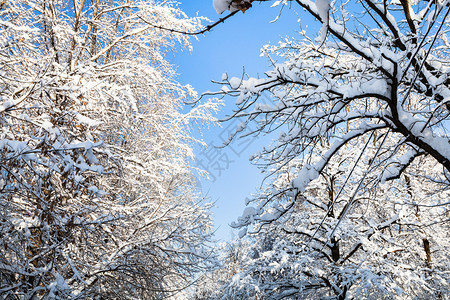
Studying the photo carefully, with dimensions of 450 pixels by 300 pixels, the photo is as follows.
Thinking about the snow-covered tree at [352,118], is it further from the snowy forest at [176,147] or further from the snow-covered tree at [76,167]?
the snow-covered tree at [76,167]

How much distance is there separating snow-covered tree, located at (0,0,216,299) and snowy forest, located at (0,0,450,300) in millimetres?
33

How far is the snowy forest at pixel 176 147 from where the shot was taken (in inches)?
105

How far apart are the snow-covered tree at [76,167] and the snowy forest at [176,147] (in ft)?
0.11

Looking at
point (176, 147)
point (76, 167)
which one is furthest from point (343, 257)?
point (76, 167)

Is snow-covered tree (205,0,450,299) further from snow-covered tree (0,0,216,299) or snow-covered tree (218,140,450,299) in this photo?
snow-covered tree (0,0,216,299)

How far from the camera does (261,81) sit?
2652 mm

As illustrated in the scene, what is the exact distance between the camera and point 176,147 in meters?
7.25

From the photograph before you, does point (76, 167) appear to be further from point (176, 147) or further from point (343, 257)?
point (343, 257)

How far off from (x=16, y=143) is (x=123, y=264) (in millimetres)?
2040

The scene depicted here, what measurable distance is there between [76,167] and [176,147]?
4.17 m

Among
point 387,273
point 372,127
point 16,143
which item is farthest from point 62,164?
point 387,273

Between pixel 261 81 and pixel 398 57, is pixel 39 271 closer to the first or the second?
pixel 261 81

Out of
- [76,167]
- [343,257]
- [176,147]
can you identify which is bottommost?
[343,257]

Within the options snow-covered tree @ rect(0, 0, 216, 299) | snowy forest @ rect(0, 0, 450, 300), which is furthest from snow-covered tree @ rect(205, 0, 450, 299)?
snow-covered tree @ rect(0, 0, 216, 299)
